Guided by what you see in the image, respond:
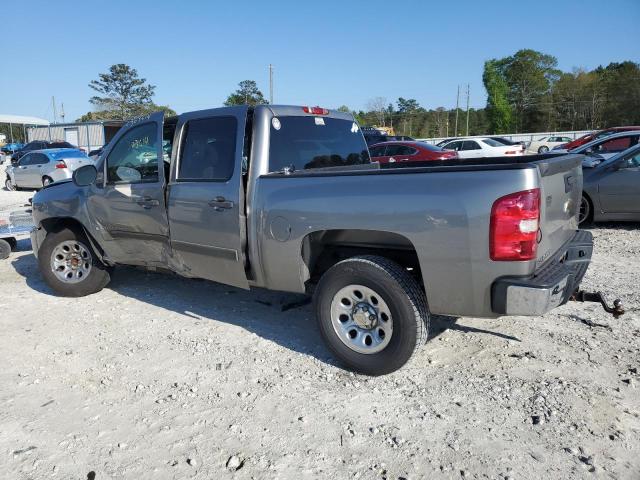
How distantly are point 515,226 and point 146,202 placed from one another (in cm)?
332

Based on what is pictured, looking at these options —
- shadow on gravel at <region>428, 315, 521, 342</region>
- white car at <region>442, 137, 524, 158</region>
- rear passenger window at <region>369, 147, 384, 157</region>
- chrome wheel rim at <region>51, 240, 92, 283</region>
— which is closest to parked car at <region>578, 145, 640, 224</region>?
shadow on gravel at <region>428, 315, 521, 342</region>

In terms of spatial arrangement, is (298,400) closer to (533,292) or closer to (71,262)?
(533,292)

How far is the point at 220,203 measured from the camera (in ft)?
13.4

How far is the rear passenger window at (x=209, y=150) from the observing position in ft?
13.7

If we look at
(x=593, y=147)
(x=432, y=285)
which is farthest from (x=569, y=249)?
(x=593, y=147)

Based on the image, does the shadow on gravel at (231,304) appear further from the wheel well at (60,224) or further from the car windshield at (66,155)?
the car windshield at (66,155)

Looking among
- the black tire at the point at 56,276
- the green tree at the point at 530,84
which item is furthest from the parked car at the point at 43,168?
the green tree at the point at 530,84

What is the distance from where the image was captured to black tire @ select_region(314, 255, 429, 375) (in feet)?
11.0

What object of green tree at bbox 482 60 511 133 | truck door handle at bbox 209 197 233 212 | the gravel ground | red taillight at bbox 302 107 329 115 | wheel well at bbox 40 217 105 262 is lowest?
the gravel ground

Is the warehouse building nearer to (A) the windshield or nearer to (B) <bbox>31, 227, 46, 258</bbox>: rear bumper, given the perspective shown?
(B) <bbox>31, 227, 46, 258</bbox>: rear bumper

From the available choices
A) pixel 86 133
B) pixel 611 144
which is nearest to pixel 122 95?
pixel 86 133

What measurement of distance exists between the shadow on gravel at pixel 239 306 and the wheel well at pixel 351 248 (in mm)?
677

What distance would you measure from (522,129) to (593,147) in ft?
189

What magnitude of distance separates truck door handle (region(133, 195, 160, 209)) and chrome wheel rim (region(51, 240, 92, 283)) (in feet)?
4.24
